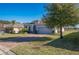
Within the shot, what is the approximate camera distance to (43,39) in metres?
9.45

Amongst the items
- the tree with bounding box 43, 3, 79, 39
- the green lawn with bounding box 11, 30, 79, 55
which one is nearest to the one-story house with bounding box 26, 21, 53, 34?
the tree with bounding box 43, 3, 79, 39

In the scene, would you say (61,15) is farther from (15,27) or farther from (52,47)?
(15,27)

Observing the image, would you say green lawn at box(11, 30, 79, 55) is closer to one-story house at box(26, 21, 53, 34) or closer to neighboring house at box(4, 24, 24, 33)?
one-story house at box(26, 21, 53, 34)

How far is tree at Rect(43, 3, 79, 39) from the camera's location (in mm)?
9281

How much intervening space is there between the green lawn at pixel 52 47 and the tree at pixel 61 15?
0.16m

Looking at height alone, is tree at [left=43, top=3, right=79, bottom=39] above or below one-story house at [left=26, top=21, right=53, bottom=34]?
above

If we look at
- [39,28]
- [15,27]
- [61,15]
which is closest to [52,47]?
[39,28]

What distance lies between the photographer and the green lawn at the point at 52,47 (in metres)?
9.02

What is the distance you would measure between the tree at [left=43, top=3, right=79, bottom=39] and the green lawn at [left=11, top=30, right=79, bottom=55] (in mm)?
165

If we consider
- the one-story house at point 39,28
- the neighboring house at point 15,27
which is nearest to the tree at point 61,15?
the one-story house at point 39,28

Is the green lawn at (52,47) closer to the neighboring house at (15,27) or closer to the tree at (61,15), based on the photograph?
the tree at (61,15)

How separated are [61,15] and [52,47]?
0.76 metres
